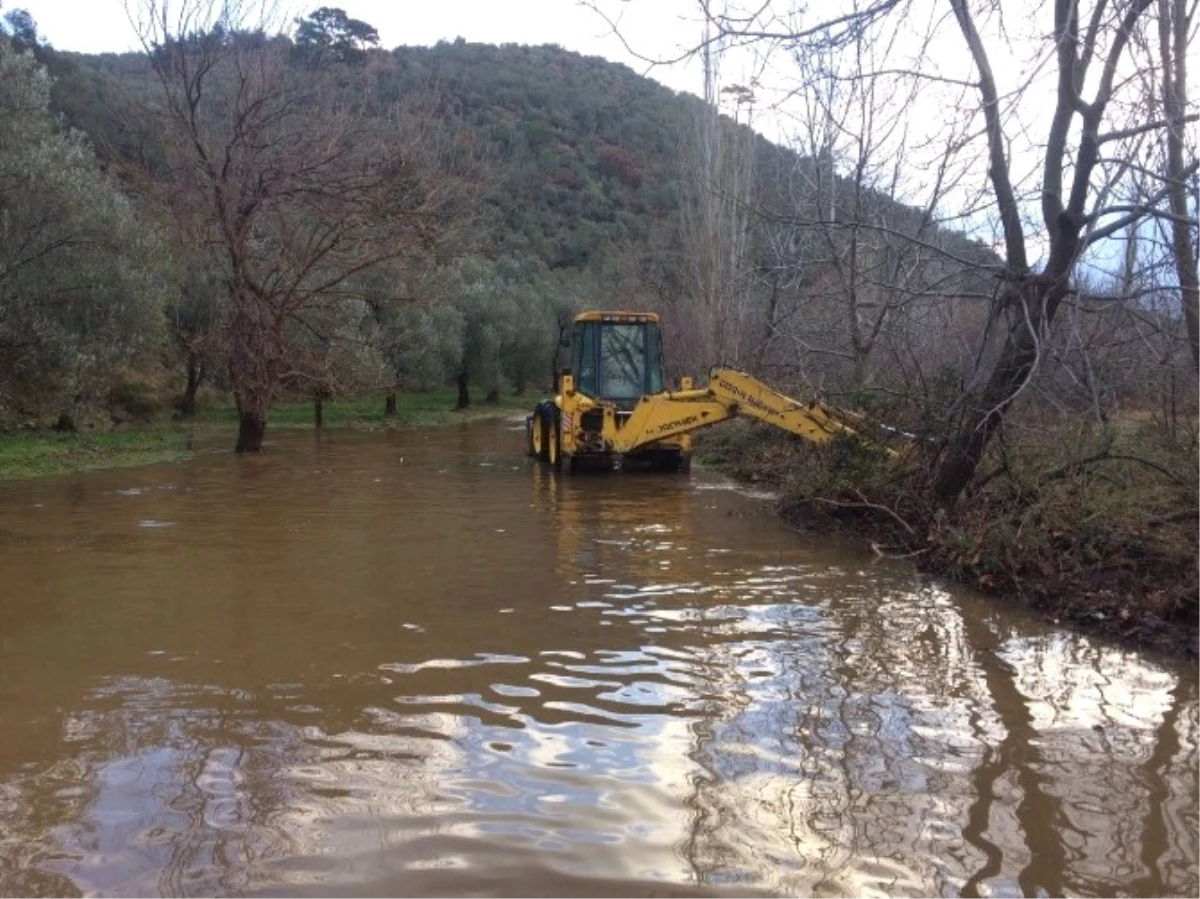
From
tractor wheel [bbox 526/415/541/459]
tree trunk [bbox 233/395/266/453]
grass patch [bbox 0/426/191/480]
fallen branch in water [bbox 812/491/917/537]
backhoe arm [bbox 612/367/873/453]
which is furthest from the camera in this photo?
tree trunk [bbox 233/395/266/453]

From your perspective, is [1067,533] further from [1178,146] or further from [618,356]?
[618,356]

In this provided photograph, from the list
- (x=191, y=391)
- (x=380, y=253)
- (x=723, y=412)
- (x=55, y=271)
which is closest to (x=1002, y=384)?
(x=723, y=412)

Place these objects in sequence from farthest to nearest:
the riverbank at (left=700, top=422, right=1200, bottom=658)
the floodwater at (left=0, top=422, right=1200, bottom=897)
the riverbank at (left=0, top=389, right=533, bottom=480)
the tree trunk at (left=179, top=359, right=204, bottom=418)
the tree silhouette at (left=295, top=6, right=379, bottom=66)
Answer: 1. the tree silhouette at (left=295, top=6, right=379, bottom=66)
2. the tree trunk at (left=179, top=359, right=204, bottom=418)
3. the riverbank at (left=0, top=389, right=533, bottom=480)
4. the riverbank at (left=700, top=422, right=1200, bottom=658)
5. the floodwater at (left=0, top=422, right=1200, bottom=897)

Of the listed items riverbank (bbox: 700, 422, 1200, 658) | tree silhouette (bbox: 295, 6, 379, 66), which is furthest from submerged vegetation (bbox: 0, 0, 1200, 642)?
tree silhouette (bbox: 295, 6, 379, 66)

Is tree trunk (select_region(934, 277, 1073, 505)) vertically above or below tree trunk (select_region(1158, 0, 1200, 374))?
below

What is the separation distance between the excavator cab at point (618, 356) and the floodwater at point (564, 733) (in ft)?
27.2

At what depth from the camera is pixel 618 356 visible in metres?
17.7

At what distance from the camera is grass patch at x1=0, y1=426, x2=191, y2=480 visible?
17.8 meters

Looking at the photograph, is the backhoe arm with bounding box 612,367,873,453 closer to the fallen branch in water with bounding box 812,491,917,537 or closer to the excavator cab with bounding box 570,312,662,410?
the fallen branch in water with bounding box 812,491,917,537

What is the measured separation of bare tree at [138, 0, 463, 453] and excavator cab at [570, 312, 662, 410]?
5.72 meters

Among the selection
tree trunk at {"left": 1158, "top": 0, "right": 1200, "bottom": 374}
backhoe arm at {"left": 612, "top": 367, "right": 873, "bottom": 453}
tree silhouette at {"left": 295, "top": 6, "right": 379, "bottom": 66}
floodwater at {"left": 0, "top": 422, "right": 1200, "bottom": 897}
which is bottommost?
floodwater at {"left": 0, "top": 422, "right": 1200, "bottom": 897}

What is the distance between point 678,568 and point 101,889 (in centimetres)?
614

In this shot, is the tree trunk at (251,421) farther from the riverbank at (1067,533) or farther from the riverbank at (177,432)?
the riverbank at (1067,533)

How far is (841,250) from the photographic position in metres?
Answer: 19.1
